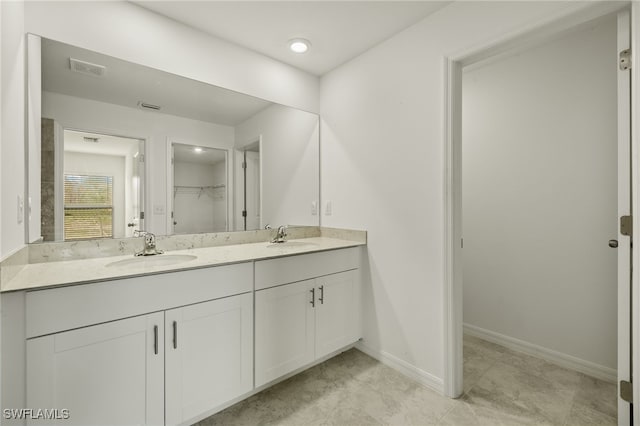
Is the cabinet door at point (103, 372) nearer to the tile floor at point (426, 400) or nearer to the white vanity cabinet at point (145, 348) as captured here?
Result: the white vanity cabinet at point (145, 348)

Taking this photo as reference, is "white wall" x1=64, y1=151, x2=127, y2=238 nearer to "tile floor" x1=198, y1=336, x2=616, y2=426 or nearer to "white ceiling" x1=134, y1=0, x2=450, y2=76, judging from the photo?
"white ceiling" x1=134, y1=0, x2=450, y2=76

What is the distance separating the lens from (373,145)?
2162mm

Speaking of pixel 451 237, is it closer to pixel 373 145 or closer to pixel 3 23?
pixel 373 145

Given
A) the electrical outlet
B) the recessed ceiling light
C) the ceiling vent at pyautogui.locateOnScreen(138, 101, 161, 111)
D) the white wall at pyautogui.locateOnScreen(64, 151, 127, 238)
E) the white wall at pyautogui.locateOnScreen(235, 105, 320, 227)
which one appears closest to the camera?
the electrical outlet

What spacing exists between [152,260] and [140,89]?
105 cm

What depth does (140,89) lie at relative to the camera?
1.77 meters

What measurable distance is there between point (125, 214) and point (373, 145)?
1715 millimetres

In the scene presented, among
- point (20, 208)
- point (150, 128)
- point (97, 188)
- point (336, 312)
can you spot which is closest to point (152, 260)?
point (97, 188)

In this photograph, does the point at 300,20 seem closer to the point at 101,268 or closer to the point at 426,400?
the point at 101,268

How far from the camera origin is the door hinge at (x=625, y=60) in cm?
127

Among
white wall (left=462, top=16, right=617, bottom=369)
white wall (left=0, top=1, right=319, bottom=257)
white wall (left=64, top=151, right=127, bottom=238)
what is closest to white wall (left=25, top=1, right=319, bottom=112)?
white wall (left=0, top=1, right=319, bottom=257)

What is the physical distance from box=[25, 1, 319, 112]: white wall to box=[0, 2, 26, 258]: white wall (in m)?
0.16

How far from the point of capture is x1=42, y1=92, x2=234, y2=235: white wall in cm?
156

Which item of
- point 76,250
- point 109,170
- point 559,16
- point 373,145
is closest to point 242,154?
point 109,170
